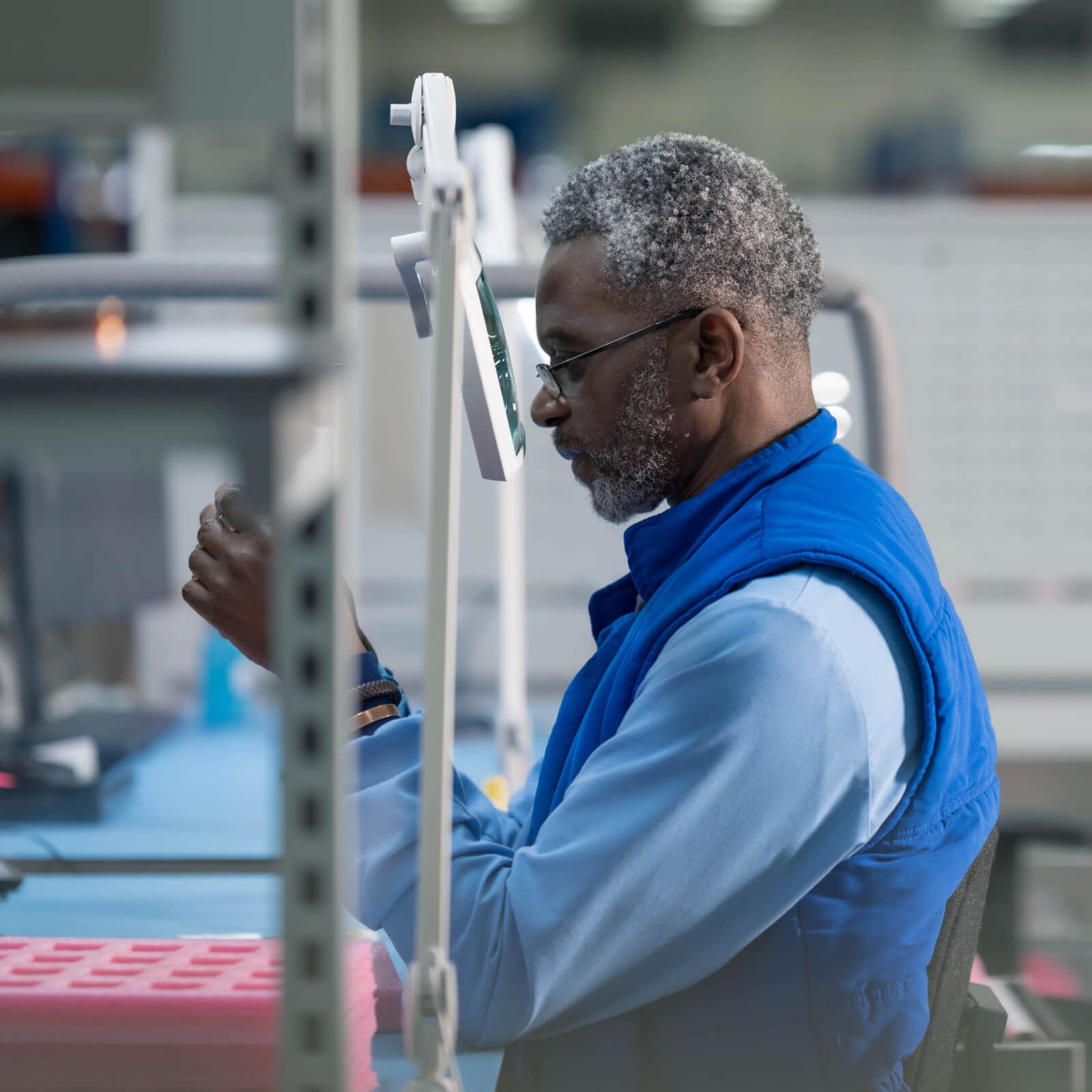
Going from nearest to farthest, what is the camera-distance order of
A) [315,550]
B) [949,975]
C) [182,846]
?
[315,550] < [949,975] < [182,846]

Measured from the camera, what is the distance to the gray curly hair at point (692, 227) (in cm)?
91

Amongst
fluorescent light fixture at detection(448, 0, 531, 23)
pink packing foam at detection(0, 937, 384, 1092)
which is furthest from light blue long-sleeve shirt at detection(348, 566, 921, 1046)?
fluorescent light fixture at detection(448, 0, 531, 23)

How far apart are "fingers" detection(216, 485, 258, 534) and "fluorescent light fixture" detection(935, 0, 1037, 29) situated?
7.94 m

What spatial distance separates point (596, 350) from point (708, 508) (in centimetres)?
15

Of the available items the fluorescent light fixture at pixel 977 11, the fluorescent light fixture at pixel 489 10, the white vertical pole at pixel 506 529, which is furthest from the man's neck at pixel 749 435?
the fluorescent light fixture at pixel 977 11

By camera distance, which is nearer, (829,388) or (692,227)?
(692,227)


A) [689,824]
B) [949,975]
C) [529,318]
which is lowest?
[949,975]

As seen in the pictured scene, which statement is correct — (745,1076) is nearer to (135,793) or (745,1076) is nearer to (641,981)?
(641,981)

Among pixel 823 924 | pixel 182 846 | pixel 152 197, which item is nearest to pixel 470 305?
pixel 823 924

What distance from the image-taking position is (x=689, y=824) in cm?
74

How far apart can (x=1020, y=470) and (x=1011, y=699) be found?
614mm

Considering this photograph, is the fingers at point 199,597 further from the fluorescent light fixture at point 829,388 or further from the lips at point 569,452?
the fluorescent light fixture at point 829,388

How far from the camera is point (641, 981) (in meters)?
0.77

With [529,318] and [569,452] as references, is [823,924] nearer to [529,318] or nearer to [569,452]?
[569,452]
